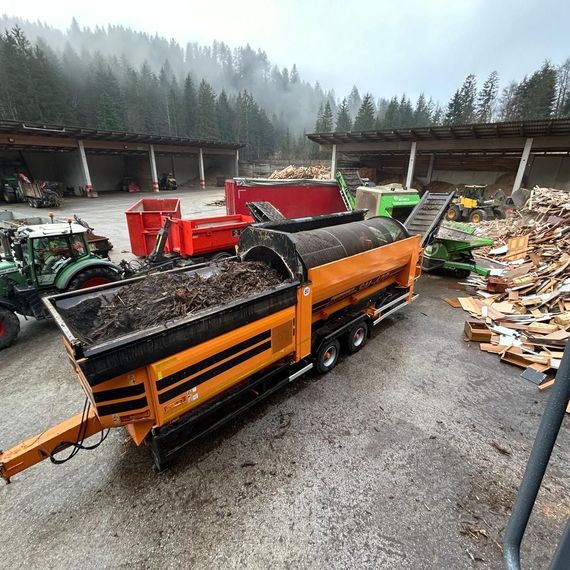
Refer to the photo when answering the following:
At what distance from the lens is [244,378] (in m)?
4.05

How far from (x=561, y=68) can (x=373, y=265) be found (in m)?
83.9

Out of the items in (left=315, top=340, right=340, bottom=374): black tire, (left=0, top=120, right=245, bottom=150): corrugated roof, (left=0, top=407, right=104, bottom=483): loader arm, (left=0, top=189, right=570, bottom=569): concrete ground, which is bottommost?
(left=0, top=189, right=570, bottom=569): concrete ground

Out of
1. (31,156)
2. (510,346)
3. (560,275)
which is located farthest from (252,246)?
(31,156)

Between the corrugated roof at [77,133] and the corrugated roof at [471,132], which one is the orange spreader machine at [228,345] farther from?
the corrugated roof at [77,133]

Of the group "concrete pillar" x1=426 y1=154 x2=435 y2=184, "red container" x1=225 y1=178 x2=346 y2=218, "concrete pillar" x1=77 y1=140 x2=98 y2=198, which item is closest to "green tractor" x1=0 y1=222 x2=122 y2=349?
"red container" x1=225 y1=178 x2=346 y2=218

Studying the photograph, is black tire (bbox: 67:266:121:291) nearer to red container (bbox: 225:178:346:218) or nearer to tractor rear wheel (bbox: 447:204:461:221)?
red container (bbox: 225:178:346:218)

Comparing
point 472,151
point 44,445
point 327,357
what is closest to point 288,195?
point 327,357

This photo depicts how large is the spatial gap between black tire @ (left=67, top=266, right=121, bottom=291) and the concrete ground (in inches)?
87.6

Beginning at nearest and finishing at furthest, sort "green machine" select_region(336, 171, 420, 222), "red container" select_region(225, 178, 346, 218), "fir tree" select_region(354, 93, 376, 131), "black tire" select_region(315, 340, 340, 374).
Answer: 1. "black tire" select_region(315, 340, 340, 374)
2. "green machine" select_region(336, 171, 420, 222)
3. "red container" select_region(225, 178, 346, 218)
4. "fir tree" select_region(354, 93, 376, 131)

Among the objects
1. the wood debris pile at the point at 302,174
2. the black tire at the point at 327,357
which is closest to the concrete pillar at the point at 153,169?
the wood debris pile at the point at 302,174

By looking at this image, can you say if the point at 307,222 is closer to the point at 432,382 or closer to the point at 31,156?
the point at 432,382

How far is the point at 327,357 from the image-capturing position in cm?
561

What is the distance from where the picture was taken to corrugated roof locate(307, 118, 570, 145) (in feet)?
61.5

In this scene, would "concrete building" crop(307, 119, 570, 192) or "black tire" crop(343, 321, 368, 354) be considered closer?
"black tire" crop(343, 321, 368, 354)
